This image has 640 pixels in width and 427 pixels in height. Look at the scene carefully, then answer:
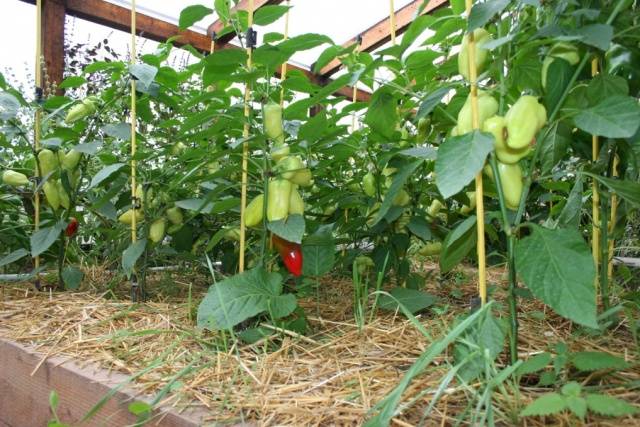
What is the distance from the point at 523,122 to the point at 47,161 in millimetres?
1167

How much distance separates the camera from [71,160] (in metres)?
1.31

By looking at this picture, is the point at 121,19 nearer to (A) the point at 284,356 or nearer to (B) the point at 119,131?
(B) the point at 119,131

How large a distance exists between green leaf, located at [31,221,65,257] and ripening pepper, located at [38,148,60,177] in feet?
0.46

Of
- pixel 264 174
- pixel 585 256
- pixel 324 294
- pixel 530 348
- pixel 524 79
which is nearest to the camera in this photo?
pixel 585 256

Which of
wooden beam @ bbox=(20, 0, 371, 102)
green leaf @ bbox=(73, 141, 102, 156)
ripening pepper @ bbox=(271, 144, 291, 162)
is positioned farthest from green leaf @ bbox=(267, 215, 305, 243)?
wooden beam @ bbox=(20, 0, 371, 102)

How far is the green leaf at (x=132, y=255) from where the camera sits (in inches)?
46.4

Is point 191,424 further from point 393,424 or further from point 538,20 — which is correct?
point 538,20

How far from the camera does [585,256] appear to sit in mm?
617

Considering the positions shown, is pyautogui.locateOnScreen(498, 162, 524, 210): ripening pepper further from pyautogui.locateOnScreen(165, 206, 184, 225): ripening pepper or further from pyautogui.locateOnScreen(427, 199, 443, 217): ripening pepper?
pyautogui.locateOnScreen(165, 206, 184, 225): ripening pepper

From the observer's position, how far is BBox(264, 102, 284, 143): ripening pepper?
95 cm

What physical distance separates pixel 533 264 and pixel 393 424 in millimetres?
254

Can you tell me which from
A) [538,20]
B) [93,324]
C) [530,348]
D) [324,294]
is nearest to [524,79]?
[538,20]

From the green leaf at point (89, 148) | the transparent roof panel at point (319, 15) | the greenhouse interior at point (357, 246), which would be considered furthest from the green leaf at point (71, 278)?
the transparent roof panel at point (319, 15)

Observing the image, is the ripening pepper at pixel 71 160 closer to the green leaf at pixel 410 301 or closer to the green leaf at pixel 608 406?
the green leaf at pixel 410 301
